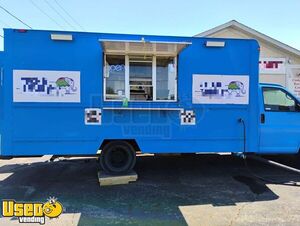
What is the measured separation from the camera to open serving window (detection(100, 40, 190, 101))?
6.34 meters

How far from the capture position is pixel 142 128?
6.41m

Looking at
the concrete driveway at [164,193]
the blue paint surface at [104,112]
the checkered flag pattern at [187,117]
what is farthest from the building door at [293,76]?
the checkered flag pattern at [187,117]

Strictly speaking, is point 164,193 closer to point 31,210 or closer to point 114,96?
point 114,96

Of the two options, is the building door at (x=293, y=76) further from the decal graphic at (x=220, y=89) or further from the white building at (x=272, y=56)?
the decal graphic at (x=220, y=89)

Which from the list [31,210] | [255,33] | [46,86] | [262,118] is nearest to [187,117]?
[262,118]

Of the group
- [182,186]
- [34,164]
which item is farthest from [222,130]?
[34,164]

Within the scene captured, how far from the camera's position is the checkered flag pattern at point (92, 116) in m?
6.25

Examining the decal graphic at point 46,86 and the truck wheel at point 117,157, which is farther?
the truck wheel at point 117,157

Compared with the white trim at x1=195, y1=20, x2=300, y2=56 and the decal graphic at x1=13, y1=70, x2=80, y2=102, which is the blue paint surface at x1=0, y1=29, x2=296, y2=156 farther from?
the white trim at x1=195, y1=20, x2=300, y2=56

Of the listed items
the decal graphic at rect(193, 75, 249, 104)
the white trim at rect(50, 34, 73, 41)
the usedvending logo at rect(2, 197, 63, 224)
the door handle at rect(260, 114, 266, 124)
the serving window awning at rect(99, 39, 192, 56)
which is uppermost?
the white trim at rect(50, 34, 73, 41)

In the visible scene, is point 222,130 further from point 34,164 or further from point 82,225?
point 34,164

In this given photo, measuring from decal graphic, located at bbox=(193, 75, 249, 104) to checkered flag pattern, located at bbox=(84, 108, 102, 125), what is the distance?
1.95 meters

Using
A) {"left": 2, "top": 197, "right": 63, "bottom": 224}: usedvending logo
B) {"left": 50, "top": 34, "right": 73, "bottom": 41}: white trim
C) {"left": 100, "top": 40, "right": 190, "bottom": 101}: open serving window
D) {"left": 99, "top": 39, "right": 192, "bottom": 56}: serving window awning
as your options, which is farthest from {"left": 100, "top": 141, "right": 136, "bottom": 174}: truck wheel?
{"left": 50, "top": 34, "right": 73, "bottom": 41}: white trim

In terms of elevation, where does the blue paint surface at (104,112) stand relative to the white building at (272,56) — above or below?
below
